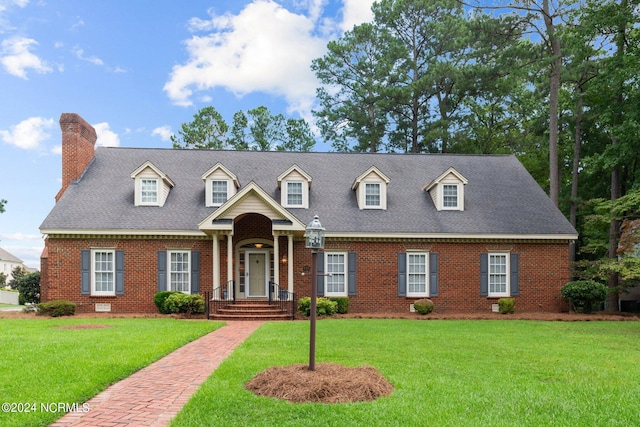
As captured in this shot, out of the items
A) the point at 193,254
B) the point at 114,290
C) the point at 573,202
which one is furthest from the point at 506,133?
the point at 114,290

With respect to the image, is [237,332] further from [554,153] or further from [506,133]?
[506,133]

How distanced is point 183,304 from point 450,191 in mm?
11587

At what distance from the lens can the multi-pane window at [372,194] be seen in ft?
67.3

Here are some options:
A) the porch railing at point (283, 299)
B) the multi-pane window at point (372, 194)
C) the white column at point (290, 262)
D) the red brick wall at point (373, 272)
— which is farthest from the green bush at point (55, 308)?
the multi-pane window at point (372, 194)

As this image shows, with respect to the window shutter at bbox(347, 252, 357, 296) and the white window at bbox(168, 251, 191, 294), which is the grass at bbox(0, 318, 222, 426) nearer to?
the white window at bbox(168, 251, 191, 294)

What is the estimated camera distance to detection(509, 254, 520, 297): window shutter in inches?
767

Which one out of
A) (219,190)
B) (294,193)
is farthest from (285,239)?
(219,190)

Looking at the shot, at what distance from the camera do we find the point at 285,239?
19203mm

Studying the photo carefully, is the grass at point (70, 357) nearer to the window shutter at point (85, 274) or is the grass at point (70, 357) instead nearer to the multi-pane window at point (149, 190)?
the window shutter at point (85, 274)

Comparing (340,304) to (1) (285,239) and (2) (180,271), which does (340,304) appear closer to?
(1) (285,239)

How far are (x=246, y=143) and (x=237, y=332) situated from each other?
86.1ft

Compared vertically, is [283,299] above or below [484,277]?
below

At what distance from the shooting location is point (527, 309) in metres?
19.5

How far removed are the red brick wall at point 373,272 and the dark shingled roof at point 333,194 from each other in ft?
2.24
